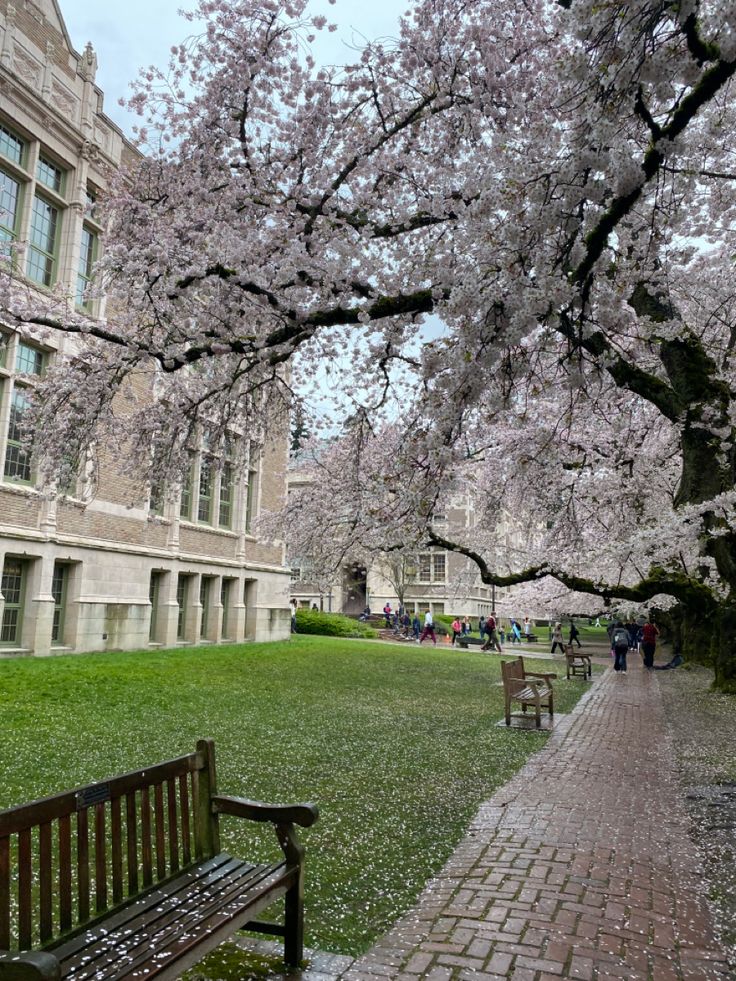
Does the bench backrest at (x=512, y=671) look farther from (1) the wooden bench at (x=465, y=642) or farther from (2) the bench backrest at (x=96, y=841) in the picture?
(1) the wooden bench at (x=465, y=642)

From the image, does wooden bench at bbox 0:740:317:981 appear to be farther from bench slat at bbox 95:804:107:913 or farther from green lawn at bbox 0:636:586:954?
green lawn at bbox 0:636:586:954

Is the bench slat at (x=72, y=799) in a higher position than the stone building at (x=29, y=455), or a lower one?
lower

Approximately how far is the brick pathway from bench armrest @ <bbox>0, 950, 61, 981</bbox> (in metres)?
1.88

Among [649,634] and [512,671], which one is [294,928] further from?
[649,634]

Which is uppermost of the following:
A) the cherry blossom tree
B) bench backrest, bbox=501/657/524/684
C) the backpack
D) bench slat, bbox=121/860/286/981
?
the cherry blossom tree

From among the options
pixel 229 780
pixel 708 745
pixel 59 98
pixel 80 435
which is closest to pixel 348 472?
pixel 80 435

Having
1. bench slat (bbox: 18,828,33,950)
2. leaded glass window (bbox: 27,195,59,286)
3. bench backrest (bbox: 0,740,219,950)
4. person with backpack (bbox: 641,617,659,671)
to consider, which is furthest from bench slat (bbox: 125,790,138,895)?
person with backpack (bbox: 641,617,659,671)

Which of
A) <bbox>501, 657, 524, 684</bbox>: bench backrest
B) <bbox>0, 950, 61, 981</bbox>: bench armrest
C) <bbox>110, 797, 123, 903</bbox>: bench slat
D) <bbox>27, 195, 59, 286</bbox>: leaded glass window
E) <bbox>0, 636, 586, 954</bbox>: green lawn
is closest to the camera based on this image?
<bbox>0, 950, 61, 981</bbox>: bench armrest

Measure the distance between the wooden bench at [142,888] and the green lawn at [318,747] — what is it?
0.69m

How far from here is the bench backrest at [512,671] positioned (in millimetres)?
11945

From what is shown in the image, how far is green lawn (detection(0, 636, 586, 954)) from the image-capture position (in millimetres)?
5086

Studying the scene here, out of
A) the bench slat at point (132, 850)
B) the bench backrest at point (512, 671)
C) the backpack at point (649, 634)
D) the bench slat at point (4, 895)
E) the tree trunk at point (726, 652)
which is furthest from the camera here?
the backpack at point (649, 634)

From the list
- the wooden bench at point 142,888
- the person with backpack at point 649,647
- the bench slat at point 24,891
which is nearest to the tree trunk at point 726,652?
the person with backpack at point 649,647

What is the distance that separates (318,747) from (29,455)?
10193mm
